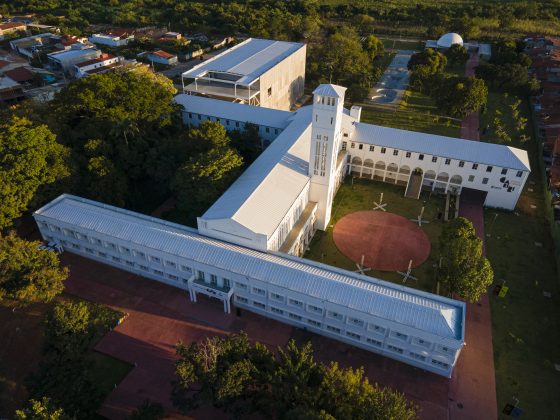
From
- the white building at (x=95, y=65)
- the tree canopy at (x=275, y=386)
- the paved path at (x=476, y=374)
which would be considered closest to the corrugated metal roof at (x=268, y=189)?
the tree canopy at (x=275, y=386)

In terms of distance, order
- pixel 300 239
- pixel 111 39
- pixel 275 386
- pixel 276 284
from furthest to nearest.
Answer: pixel 111 39
pixel 300 239
pixel 276 284
pixel 275 386

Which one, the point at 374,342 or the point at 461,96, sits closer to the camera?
the point at 374,342

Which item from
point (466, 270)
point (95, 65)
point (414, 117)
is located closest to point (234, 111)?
point (414, 117)

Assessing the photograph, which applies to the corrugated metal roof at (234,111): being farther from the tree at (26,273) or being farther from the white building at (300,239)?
the tree at (26,273)

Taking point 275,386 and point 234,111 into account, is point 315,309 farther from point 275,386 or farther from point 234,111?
point 234,111

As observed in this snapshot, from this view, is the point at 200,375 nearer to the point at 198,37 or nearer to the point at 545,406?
the point at 545,406

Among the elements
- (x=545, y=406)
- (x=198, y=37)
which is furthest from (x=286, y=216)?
(x=198, y=37)

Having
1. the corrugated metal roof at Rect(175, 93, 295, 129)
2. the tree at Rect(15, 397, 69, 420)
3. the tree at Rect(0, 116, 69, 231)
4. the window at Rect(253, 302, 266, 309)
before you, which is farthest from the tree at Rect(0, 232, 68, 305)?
the corrugated metal roof at Rect(175, 93, 295, 129)
